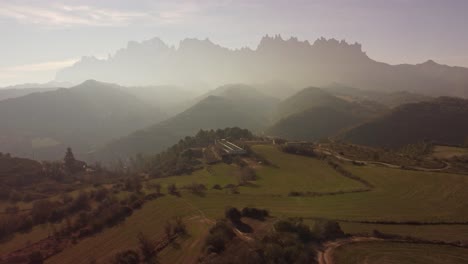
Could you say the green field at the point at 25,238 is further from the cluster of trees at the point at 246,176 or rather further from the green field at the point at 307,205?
the cluster of trees at the point at 246,176

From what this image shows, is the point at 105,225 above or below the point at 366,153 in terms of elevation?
below

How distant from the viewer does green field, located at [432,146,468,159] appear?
328ft

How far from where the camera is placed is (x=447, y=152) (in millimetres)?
106125

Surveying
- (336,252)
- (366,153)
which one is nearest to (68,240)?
(336,252)

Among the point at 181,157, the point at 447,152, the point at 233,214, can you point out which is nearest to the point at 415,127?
the point at 447,152

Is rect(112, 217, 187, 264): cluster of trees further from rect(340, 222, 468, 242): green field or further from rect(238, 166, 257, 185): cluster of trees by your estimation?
rect(238, 166, 257, 185): cluster of trees

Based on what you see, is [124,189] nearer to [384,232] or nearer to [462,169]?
[384,232]

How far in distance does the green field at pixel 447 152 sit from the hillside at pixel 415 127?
4312cm

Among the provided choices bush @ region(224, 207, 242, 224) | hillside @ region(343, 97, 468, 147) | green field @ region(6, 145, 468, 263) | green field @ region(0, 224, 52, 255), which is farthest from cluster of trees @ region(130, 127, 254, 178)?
hillside @ region(343, 97, 468, 147)

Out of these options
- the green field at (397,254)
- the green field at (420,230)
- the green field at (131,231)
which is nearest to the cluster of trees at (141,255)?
the green field at (131,231)

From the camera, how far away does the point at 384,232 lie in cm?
4241

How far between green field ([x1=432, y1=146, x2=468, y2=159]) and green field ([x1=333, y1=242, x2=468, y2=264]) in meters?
72.0

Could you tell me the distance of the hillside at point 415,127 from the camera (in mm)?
162262

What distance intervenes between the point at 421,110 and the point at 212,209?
17375 centimetres
